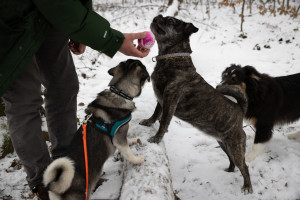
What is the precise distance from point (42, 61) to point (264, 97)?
348cm

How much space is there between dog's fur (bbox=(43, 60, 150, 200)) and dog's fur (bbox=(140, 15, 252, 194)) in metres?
0.59

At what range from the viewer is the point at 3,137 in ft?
9.92

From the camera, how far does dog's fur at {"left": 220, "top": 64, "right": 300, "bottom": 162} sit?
11.7 ft

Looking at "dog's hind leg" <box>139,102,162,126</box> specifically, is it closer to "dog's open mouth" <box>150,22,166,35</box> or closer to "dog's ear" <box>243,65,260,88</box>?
"dog's open mouth" <box>150,22,166,35</box>

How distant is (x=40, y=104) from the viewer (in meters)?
2.10

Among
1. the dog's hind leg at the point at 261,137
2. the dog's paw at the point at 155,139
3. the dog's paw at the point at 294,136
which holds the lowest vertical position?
the dog's paw at the point at 294,136

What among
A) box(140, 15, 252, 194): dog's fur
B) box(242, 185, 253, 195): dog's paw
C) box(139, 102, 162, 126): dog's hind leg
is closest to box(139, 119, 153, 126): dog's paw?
box(139, 102, 162, 126): dog's hind leg

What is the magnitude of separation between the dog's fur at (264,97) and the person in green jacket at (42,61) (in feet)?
7.49

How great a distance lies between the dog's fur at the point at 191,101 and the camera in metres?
2.96

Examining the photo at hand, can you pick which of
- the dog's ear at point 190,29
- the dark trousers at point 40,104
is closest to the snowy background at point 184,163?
the dark trousers at point 40,104

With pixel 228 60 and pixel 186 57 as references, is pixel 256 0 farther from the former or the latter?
pixel 186 57

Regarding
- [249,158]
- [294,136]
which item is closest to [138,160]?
[249,158]

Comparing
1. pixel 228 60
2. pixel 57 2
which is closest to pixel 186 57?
pixel 57 2

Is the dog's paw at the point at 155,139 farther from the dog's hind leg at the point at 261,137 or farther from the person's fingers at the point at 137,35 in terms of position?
the dog's hind leg at the point at 261,137
